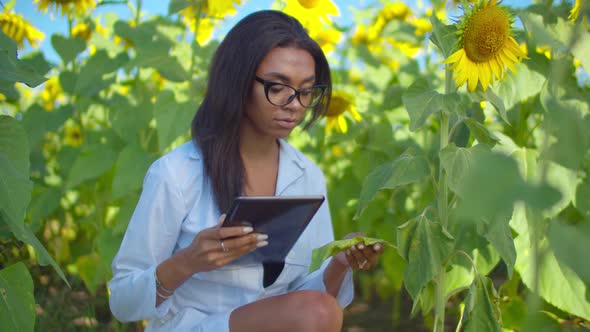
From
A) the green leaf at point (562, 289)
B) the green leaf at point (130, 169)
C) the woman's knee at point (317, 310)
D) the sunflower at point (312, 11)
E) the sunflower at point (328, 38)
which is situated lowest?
the green leaf at point (562, 289)

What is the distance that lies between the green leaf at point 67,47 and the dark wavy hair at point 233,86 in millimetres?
863

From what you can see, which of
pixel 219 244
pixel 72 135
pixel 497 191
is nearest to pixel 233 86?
pixel 219 244

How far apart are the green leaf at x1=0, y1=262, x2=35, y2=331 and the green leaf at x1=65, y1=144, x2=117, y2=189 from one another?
0.88 metres

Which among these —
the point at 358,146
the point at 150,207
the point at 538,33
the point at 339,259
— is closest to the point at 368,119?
the point at 358,146

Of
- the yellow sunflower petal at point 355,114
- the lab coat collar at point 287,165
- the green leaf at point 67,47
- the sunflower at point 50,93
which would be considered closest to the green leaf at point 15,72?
the lab coat collar at point 287,165

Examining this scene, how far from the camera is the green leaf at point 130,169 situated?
1.94 metres

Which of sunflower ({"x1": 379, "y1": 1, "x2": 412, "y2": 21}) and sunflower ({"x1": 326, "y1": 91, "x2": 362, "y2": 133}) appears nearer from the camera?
sunflower ({"x1": 326, "y1": 91, "x2": 362, "y2": 133})

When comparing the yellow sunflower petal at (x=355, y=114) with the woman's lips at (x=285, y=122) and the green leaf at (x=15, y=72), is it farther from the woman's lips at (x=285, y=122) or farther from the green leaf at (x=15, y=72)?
the green leaf at (x=15, y=72)

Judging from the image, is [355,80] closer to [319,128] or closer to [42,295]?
[319,128]

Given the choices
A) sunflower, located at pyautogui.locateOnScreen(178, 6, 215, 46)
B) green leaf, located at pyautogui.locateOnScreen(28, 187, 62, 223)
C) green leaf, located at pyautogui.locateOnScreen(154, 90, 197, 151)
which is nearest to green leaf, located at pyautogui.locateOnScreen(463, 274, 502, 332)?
green leaf, located at pyautogui.locateOnScreen(154, 90, 197, 151)

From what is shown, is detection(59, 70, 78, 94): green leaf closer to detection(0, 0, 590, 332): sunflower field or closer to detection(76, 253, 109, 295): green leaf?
detection(0, 0, 590, 332): sunflower field

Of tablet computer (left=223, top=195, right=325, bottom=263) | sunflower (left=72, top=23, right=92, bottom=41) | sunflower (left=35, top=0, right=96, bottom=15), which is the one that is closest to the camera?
tablet computer (left=223, top=195, right=325, bottom=263)

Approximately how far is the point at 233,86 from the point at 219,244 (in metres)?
0.40

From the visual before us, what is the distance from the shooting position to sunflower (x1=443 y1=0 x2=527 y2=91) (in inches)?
51.6
